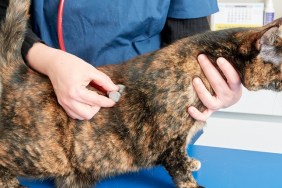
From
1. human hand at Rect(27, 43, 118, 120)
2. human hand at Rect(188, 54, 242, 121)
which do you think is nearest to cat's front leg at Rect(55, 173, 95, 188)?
human hand at Rect(27, 43, 118, 120)

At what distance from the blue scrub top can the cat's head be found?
239 mm

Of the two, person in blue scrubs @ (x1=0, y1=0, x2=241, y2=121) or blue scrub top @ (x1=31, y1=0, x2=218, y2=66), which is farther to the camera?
blue scrub top @ (x1=31, y1=0, x2=218, y2=66)

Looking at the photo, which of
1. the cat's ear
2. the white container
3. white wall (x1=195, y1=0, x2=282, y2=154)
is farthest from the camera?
the white container

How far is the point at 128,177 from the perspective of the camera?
32.3 inches

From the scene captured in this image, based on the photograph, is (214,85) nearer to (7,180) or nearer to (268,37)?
(268,37)

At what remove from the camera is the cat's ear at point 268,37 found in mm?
653

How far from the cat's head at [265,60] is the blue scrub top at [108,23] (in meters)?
0.24

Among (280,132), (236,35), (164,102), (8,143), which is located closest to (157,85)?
(164,102)

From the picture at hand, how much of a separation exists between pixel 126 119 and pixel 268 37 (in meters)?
0.30

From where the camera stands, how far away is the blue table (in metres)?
0.78

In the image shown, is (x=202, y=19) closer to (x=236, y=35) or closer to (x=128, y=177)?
(x=236, y=35)

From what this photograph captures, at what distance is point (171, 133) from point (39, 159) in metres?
0.26

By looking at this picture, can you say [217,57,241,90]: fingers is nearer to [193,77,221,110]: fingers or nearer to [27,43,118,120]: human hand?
[193,77,221,110]: fingers

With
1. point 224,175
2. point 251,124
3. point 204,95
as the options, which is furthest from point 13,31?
point 251,124
